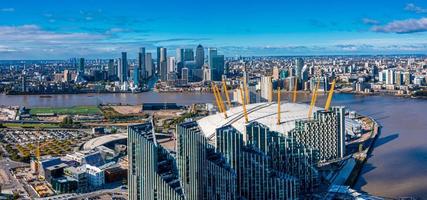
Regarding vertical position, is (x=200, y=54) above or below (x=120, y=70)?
above

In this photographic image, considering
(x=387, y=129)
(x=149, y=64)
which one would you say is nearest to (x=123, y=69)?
(x=149, y=64)

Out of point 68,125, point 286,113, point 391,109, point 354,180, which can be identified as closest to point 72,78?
point 68,125

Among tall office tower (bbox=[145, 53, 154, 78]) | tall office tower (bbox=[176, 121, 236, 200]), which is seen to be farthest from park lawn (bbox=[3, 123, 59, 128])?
tall office tower (bbox=[145, 53, 154, 78])

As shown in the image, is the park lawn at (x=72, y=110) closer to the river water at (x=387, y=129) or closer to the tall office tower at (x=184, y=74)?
the river water at (x=387, y=129)

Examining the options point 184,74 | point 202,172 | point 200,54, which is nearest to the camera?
point 202,172

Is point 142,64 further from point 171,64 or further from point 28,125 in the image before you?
point 28,125

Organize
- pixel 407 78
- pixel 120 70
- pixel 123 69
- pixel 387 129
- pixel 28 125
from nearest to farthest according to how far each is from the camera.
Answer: pixel 387 129
pixel 28 125
pixel 407 78
pixel 123 69
pixel 120 70

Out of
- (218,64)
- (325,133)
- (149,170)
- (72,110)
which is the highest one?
(218,64)
